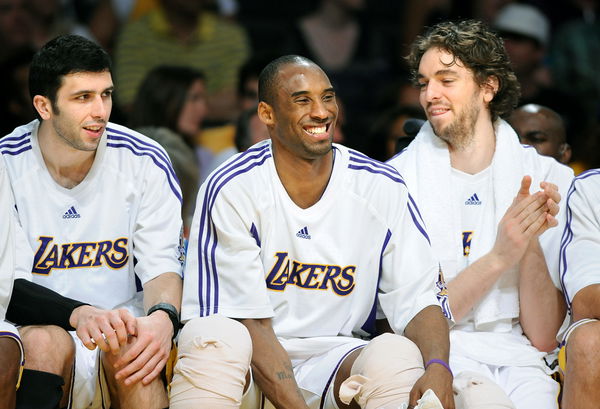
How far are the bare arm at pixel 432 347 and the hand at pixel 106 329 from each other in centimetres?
112

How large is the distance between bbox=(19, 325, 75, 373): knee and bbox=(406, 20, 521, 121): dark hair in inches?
85.3

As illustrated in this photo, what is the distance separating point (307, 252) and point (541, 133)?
179 cm

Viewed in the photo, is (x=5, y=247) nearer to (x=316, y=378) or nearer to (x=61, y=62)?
(x=61, y=62)

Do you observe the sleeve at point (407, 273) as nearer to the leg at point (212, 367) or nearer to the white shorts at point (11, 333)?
the leg at point (212, 367)

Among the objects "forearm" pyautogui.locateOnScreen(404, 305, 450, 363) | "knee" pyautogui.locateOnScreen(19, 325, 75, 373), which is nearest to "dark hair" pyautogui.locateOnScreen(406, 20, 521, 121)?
"forearm" pyautogui.locateOnScreen(404, 305, 450, 363)

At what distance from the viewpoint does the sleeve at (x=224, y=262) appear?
4.24m

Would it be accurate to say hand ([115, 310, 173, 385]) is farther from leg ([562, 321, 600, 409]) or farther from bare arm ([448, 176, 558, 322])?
leg ([562, 321, 600, 409])

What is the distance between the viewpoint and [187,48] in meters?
7.94

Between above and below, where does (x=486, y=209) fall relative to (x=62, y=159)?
below

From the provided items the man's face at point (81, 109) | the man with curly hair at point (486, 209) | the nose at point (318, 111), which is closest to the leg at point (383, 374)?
the man with curly hair at point (486, 209)

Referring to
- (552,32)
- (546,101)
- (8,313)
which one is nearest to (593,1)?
(552,32)

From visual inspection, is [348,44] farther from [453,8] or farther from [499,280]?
[499,280]

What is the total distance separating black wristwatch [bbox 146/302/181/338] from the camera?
4.24 metres

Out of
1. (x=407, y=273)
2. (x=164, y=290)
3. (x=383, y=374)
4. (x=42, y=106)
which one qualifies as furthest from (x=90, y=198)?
(x=383, y=374)
